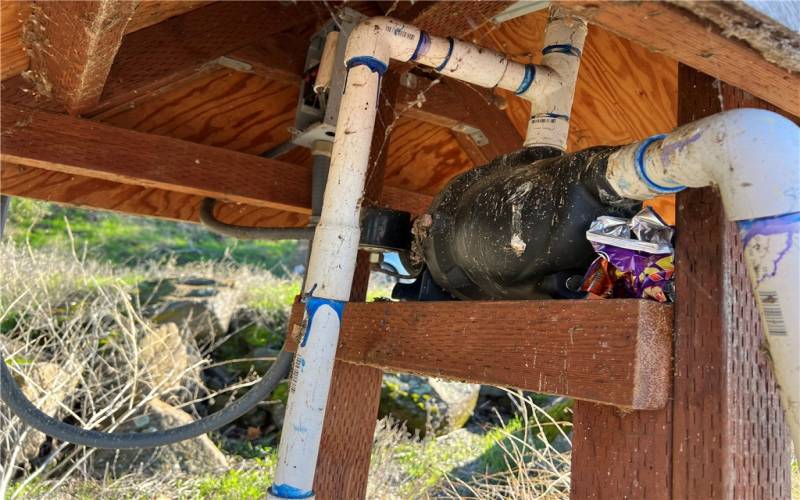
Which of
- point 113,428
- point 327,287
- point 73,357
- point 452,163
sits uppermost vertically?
point 452,163

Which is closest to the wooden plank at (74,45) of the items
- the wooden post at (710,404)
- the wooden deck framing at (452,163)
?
the wooden deck framing at (452,163)

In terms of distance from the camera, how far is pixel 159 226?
10078mm

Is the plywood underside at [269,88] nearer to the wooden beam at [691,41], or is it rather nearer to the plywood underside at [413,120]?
the plywood underside at [413,120]

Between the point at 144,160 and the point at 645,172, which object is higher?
the point at 144,160

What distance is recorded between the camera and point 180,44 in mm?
1244

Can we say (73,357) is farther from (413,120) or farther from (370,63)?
(370,63)

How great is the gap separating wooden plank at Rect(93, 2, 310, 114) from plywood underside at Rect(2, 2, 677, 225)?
0.04 m

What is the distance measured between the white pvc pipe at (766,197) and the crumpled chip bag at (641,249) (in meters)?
0.07

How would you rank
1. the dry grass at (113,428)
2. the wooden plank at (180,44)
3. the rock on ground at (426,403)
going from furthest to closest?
the rock on ground at (426,403) → the dry grass at (113,428) → the wooden plank at (180,44)

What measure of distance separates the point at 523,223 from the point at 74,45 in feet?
2.31

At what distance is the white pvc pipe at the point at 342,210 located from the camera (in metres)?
0.76

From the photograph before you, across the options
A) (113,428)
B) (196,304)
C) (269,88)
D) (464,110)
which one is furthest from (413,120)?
(196,304)

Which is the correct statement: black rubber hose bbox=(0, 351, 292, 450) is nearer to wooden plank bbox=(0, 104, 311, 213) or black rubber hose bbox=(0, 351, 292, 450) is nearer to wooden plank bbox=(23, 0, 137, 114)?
wooden plank bbox=(0, 104, 311, 213)

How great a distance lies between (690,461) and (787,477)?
0.10 meters
